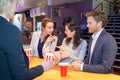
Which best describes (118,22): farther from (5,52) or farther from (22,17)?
(5,52)

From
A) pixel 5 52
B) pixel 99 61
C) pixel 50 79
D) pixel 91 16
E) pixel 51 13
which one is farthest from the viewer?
pixel 51 13

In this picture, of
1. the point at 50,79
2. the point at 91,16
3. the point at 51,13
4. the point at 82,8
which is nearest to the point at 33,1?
the point at 51,13

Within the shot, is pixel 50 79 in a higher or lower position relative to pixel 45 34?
lower

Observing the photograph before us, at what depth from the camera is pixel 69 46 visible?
3.91 m

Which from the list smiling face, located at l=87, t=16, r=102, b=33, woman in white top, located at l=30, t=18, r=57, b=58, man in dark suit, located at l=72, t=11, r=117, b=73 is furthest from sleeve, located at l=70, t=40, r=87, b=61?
smiling face, located at l=87, t=16, r=102, b=33

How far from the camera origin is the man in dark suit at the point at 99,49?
101 inches

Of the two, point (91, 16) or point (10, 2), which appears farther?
point (91, 16)

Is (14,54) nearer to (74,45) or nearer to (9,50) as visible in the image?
(9,50)

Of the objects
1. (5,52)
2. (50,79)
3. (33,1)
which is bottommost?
(50,79)

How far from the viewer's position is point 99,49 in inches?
108

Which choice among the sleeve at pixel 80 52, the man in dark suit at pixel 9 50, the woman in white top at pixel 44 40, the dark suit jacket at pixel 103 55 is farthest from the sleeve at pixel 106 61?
the woman in white top at pixel 44 40

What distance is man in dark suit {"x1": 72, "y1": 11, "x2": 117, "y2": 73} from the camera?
257cm

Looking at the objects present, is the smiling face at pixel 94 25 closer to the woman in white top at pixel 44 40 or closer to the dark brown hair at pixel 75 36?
the dark brown hair at pixel 75 36

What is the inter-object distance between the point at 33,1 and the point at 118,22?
356cm
